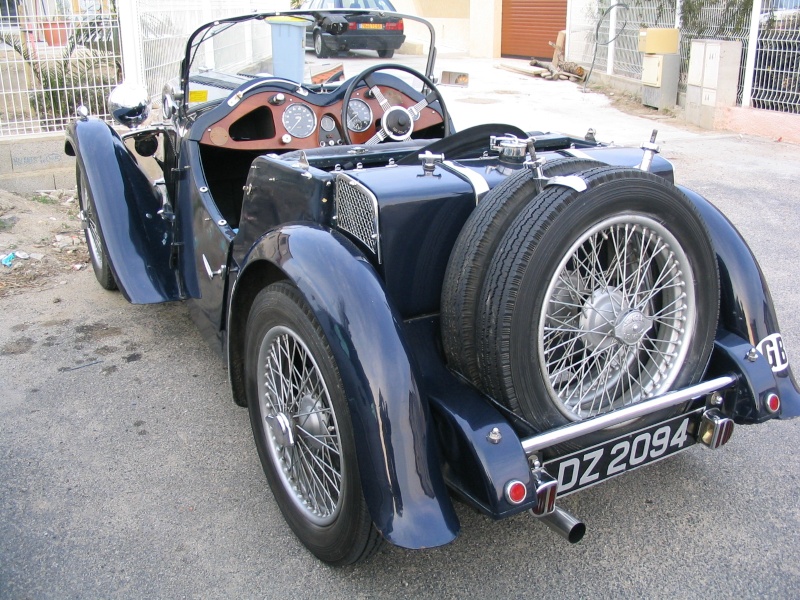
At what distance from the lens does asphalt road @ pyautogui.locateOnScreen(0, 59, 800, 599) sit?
2.31 metres

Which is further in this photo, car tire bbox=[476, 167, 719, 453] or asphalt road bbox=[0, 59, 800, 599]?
asphalt road bbox=[0, 59, 800, 599]

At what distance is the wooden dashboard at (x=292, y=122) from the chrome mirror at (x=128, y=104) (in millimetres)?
806

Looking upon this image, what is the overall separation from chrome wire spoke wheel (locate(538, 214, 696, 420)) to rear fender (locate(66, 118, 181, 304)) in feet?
7.28

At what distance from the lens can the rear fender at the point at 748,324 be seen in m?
2.46

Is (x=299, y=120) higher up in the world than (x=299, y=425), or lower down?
higher up

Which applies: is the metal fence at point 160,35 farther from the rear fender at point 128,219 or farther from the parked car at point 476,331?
the parked car at point 476,331

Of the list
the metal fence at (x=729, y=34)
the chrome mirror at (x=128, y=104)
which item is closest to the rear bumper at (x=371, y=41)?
the metal fence at (x=729, y=34)

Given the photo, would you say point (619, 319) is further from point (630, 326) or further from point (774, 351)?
point (774, 351)

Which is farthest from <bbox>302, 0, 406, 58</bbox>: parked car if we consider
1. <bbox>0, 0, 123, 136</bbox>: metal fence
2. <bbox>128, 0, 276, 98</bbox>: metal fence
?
<bbox>0, 0, 123, 136</bbox>: metal fence

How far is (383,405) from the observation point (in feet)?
6.47

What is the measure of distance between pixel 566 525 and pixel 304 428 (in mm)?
844

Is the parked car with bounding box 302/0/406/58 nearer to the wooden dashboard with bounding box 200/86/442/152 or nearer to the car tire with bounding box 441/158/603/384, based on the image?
the wooden dashboard with bounding box 200/86/442/152

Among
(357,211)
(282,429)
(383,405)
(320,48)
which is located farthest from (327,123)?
(320,48)

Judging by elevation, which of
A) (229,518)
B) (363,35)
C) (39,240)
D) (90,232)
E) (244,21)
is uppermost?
(363,35)
